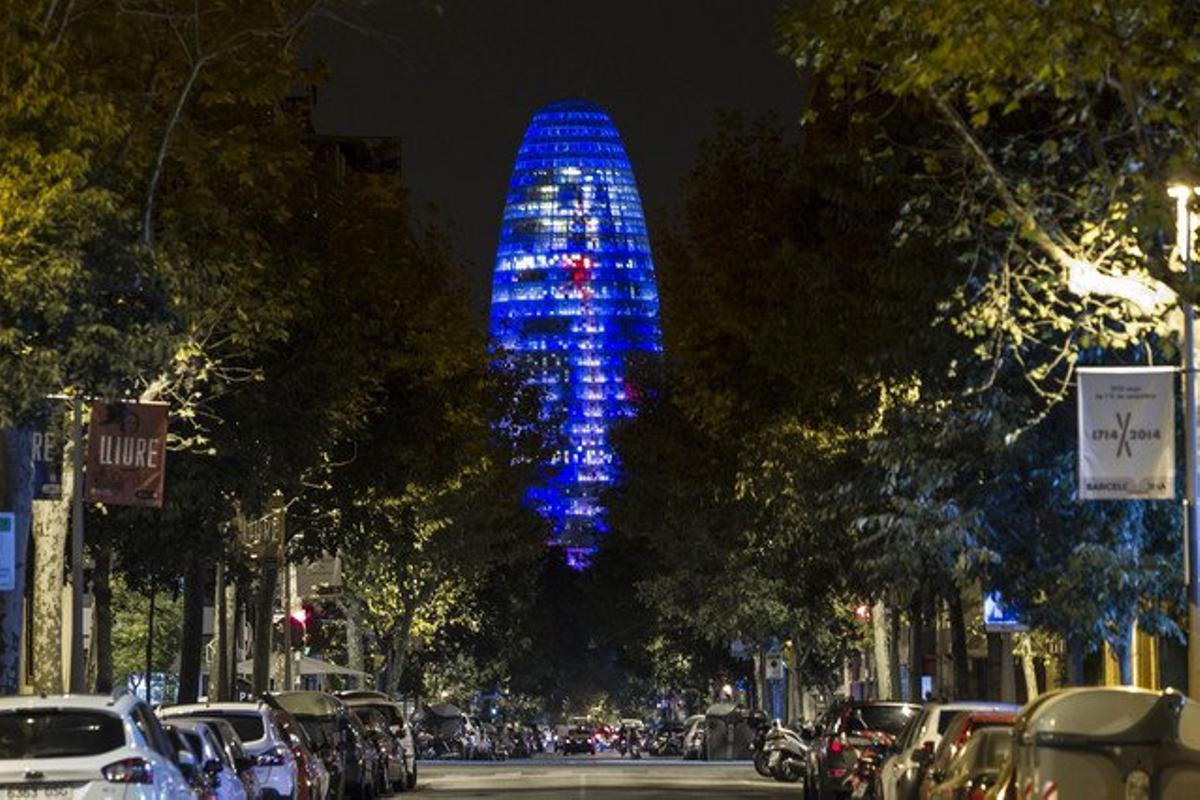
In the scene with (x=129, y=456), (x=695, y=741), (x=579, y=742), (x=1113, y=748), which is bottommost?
(x=579, y=742)

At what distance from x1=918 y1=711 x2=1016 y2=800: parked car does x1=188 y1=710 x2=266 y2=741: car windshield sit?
28.7ft

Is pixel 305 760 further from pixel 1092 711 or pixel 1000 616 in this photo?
pixel 1092 711

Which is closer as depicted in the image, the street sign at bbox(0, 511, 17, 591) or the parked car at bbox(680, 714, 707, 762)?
the street sign at bbox(0, 511, 17, 591)

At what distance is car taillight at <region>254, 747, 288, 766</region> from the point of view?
3098cm

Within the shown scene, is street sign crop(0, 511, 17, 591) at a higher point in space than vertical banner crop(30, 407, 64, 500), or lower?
lower

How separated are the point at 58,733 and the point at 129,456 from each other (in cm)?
1141

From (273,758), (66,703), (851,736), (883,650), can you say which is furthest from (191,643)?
(66,703)

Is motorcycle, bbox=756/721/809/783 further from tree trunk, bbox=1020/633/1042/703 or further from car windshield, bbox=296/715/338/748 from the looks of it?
car windshield, bbox=296/715/338/748

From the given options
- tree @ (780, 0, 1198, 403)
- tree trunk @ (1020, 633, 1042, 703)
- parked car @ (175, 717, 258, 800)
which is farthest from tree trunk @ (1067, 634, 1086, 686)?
parked car @ (175, 717, 258, 800)

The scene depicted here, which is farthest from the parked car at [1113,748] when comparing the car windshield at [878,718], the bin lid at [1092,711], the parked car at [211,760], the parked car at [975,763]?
the car windshield at [878,718]

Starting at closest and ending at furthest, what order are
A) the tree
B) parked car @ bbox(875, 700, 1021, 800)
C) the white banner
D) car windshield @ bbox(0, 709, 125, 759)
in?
the tree → car windshield @ bbox(0, 709, 125, 759) → the white banner → parked car @ bbox(875, 700, 1021, 800)

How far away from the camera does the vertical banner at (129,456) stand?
3188 cm

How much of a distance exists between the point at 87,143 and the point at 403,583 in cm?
5338

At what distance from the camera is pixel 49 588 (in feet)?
119
